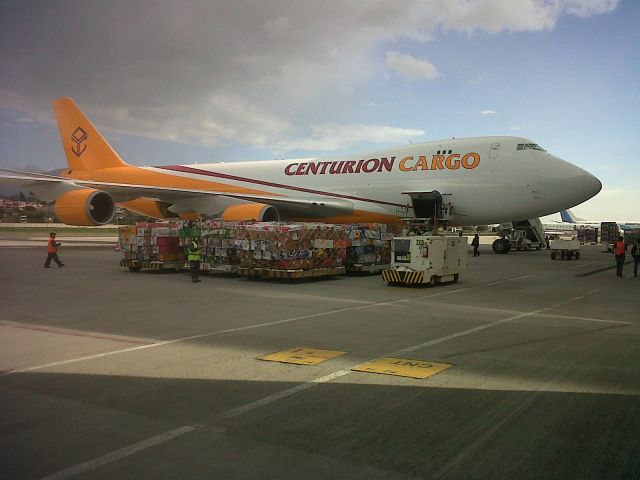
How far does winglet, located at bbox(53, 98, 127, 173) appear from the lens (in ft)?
106

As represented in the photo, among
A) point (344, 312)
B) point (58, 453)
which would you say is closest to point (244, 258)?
point (344, 312)

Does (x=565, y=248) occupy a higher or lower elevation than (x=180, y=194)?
lower

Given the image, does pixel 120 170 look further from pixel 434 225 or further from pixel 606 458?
pixel 606 458

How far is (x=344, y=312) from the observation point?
436 inches

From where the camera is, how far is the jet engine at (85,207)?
25.4 metres

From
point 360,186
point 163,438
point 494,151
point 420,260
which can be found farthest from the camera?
point 360,186

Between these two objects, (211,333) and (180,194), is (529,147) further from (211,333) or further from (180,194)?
(211,333)

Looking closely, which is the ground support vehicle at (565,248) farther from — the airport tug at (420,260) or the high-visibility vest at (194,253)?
the high-visibility vest at (194,253)

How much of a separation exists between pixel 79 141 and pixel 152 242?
57.0ft

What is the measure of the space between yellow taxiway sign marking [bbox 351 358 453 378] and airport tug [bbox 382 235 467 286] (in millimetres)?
8730

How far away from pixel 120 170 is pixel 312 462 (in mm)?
31729

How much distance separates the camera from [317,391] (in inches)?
228

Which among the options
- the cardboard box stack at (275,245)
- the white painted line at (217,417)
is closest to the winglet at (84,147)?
the cardboard box stack at (275,245)

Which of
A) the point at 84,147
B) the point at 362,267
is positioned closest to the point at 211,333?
the point at 362,267
